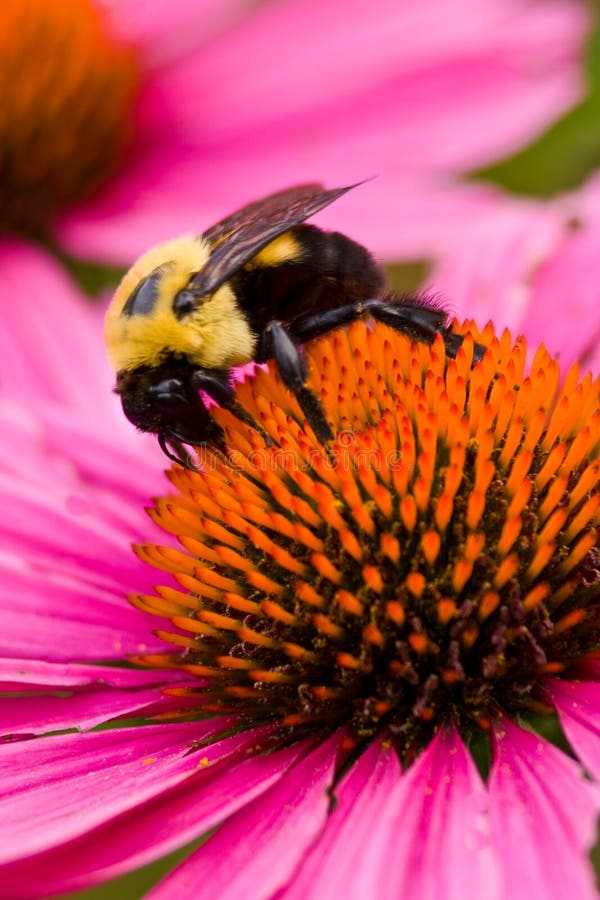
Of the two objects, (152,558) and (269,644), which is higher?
(152,558)

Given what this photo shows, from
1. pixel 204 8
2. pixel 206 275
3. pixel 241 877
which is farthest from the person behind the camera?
pixel 204 8

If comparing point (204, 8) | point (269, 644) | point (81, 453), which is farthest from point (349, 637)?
point (204, 8)

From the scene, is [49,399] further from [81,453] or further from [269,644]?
[269,644]

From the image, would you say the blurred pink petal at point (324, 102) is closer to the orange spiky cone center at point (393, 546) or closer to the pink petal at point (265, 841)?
the orange spiky cone center at point (393, 546)

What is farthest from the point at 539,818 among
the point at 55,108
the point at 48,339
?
the point at 55,108

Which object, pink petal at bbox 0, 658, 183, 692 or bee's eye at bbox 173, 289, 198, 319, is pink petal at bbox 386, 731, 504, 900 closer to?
pink petal at bbox 0, 658, 183, 692

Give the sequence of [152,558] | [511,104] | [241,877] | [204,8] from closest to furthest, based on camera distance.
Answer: [241,877]
[152,558]
[511,104]
[204,8]
